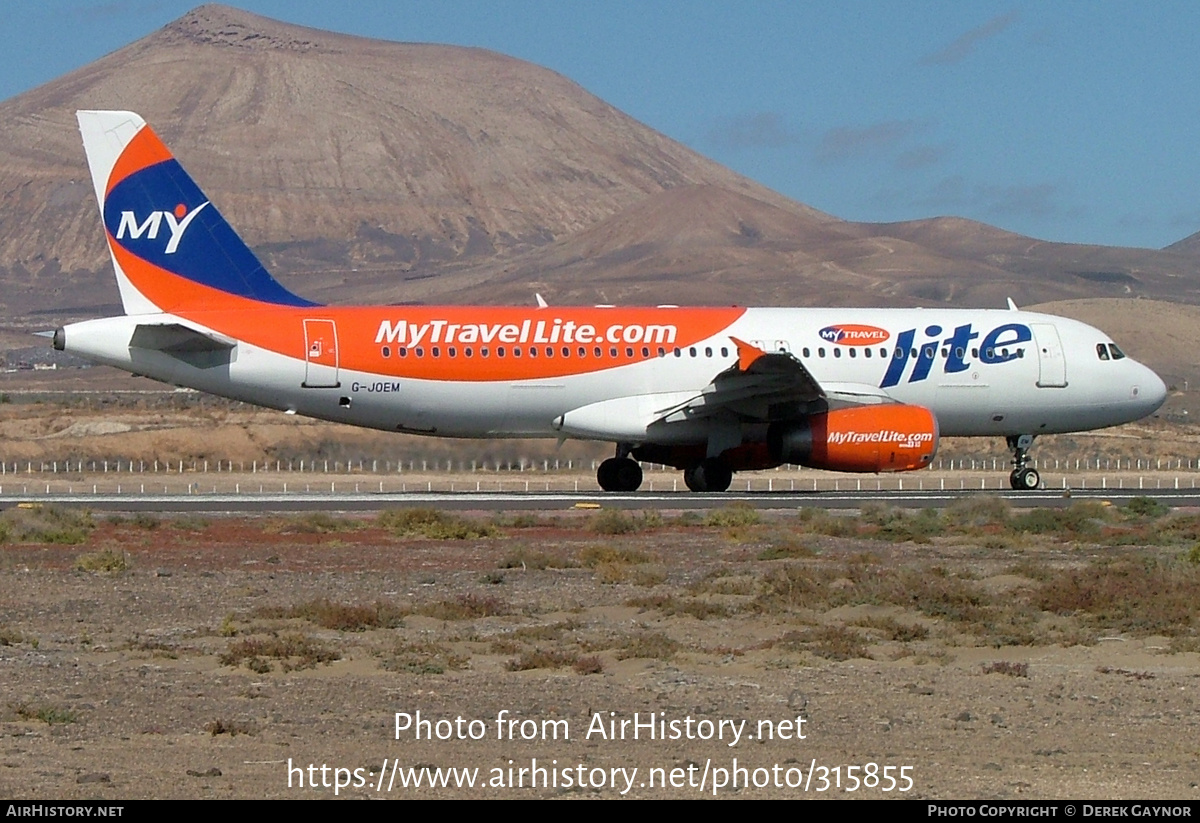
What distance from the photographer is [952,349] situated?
36.6m

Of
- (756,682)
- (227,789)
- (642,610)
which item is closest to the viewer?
(227,789)

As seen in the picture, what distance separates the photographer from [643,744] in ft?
38.4

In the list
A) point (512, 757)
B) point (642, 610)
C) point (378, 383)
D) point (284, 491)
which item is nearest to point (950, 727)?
point (512, 757)

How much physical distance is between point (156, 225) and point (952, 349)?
51.7 ft

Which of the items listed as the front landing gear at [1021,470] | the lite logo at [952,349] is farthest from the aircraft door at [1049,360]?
the front landing gear at [1021,470]

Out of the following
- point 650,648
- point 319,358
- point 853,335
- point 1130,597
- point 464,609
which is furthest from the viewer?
point 853,335

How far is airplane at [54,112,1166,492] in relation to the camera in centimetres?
3306

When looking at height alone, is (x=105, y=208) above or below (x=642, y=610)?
above

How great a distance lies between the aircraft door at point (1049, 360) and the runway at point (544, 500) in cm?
232

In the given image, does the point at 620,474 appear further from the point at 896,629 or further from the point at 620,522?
the point at 896,629

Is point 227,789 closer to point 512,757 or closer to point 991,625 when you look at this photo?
point 512,757

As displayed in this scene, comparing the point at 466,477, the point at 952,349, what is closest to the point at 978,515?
the point at 952,349

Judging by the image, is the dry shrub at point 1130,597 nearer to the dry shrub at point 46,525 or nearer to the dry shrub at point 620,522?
the dry shrub at point 620,522

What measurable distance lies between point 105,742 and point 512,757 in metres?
2.65
